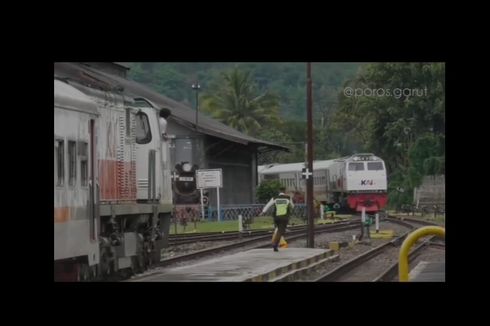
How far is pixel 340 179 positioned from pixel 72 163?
3.84 m

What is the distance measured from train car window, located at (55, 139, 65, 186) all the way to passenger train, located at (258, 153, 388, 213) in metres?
2.97

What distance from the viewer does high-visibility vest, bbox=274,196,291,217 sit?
14844 mm

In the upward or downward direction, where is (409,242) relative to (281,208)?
downward

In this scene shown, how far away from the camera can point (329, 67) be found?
45.9 ft

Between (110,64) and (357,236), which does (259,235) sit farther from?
(110,64)

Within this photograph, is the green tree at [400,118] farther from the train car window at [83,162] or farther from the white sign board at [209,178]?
the train car window at [83,162]

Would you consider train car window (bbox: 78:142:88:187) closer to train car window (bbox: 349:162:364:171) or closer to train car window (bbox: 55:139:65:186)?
train car window (bbox: 55:139:65:186)

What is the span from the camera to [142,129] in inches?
642

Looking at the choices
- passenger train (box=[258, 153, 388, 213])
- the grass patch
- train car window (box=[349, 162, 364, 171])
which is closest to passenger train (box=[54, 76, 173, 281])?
the grass patch

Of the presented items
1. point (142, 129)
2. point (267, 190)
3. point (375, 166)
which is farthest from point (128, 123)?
point (375, 166)

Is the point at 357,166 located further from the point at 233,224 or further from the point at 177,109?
the point at 177,109

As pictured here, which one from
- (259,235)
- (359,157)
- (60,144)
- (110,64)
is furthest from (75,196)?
(359,157)

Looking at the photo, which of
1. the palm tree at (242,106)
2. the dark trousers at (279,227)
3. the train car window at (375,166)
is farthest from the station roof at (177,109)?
the train car window at (375,166)
